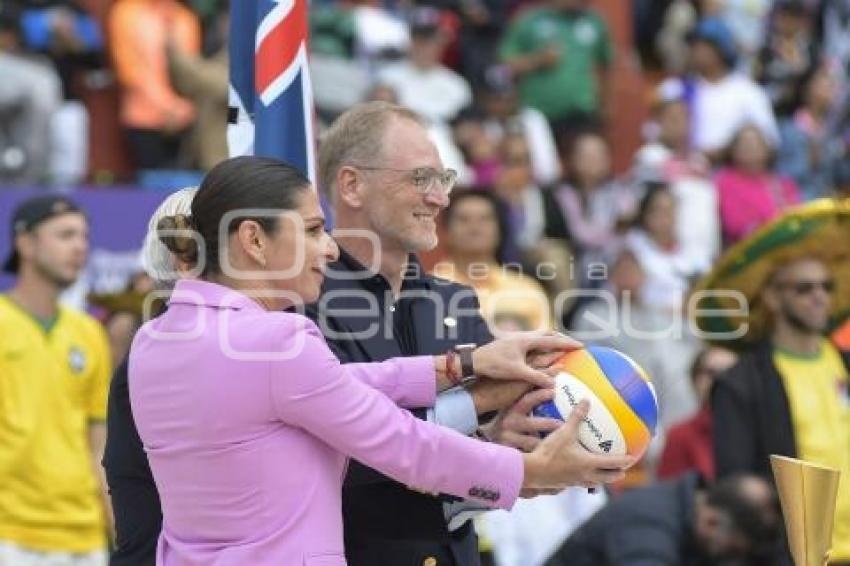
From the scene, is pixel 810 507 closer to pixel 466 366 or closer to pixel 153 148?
pixel 466 366

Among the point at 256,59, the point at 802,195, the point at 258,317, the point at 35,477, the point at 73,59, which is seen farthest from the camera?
the point at 802,195

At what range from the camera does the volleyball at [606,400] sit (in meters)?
4.60

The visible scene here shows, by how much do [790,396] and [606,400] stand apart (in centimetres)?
373

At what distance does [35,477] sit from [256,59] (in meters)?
2.89

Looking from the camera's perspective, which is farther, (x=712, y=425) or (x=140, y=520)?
(x=712, y=425)

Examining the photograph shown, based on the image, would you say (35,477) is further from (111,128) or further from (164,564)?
(111,128)

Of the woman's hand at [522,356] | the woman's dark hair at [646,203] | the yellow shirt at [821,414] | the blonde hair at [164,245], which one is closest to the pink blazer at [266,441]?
the woman's hand at [522,356]

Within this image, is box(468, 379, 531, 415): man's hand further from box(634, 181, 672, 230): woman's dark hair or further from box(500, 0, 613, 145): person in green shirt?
box(500, 0, 613, 145): person in green shirt

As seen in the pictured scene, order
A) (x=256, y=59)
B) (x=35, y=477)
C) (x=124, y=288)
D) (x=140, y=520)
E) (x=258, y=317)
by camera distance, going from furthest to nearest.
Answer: (x=124, y=288) < (x=35, y=477) < (x=256, y=59) < (x=140, y=520) < (x=258, y=317)

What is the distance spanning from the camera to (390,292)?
216 inches

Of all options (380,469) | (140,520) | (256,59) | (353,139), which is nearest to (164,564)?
(380,469)

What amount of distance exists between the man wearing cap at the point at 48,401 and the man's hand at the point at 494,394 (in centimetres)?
372

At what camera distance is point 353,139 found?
563cm

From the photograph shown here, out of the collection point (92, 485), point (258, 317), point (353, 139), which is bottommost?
A: point (92, 485)
